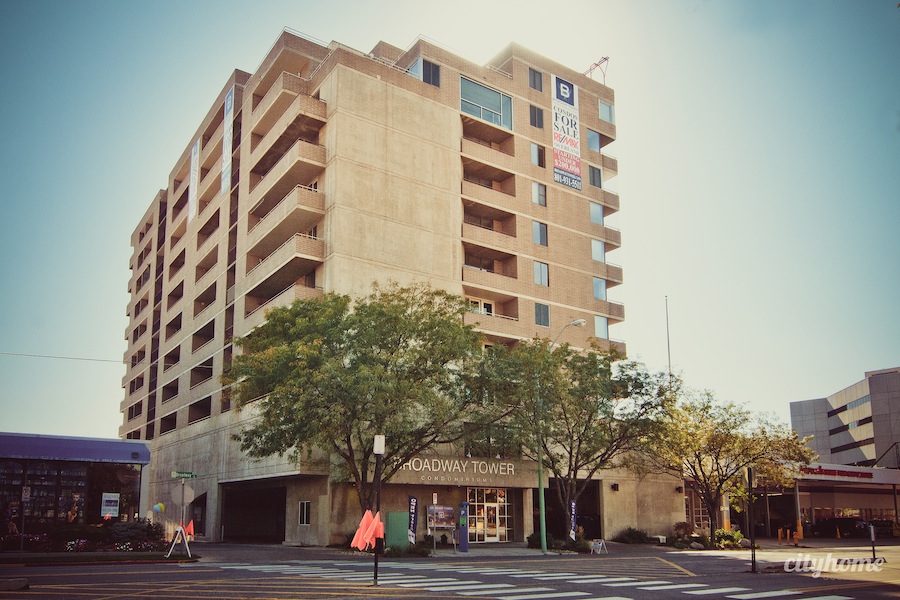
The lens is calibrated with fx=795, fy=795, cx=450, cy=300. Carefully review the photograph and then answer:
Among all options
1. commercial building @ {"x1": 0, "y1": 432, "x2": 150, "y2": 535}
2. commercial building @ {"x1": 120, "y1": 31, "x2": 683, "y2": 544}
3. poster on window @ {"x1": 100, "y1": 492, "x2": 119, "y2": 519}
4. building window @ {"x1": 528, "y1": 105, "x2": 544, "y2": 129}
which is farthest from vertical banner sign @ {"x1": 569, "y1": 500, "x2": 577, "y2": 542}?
building window @ {"x1": 528, "y1": 105, "x2": 544, "y2": 129}

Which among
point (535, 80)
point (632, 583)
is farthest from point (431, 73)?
point (632, 583)

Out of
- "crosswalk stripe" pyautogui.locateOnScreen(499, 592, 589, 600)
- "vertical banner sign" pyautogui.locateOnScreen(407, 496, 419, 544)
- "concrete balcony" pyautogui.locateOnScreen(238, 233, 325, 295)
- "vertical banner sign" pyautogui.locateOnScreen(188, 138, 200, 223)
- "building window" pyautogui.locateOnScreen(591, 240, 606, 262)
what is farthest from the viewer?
"vertical banner sign" pyautogui.locateOnScreen(188, 138, 200, 223)

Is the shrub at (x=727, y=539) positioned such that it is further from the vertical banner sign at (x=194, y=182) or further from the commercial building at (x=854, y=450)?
the vertical banner sign at (x=194, y=182)

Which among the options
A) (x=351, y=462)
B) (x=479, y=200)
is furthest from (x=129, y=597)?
(x=479, y=200)

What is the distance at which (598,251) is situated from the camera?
6172 cm

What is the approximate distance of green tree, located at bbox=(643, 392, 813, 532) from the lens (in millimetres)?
47531

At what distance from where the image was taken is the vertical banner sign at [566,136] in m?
60.4

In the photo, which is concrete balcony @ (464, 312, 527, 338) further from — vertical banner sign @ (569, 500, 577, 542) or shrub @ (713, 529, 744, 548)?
shrub @ (713, 529, 744, 548)

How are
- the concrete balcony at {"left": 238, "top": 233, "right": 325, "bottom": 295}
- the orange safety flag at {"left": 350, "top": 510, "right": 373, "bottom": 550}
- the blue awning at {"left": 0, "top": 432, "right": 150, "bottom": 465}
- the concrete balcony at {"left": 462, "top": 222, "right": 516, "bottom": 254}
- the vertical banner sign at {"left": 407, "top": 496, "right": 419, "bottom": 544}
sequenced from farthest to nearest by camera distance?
1. the concrete balcony at {"left": 462, "top": 222, "right": 516, "bottom": 254}
2. the concrete balcony at {"left": 238, "top": 233, "right": 325, "bottom": 295}
3. the blue awning at {"left": 0, "top": 432, "right": 150, "bottom": 465}
4. the vertical banner sign at {"left": 407, "top": 496, "right": 419, "bottom": 544}
5. the orange safety flag at {"left": 350, "top": 510, "right": 373, "bottom": 550}

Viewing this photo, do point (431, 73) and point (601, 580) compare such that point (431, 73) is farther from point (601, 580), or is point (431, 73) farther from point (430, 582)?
point (430, 582)

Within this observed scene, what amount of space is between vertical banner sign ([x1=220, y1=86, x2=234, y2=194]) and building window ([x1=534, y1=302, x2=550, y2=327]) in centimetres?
2519

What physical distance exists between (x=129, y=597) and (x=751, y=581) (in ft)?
50.1

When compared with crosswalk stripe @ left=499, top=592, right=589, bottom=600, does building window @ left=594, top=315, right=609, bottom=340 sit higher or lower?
higher

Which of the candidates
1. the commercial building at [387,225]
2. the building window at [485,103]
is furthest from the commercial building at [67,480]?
the building window at [485,103]
